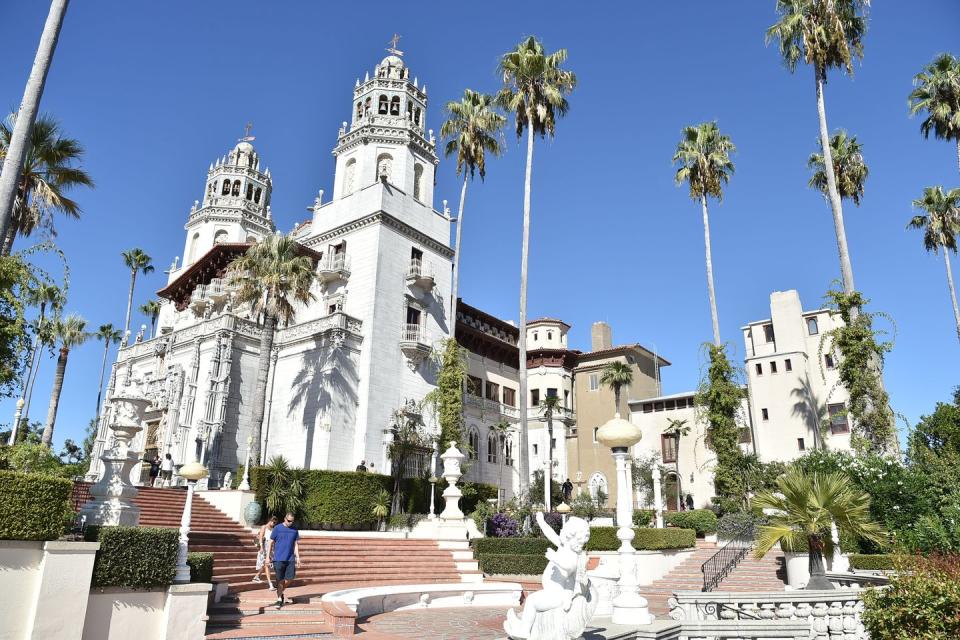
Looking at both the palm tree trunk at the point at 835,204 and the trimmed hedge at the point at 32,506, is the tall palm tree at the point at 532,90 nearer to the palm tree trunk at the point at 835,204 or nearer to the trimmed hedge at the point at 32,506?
the palm tree trunk at the point at 835,204

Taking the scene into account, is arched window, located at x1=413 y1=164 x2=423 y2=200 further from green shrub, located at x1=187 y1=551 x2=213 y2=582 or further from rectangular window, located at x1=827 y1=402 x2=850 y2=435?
green shrub, located at x1=187 y1=551 x2=213 y2=582

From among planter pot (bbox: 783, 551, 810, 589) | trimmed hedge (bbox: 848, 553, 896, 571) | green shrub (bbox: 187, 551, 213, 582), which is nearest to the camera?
green shrub (bbox: 187, 551, 213, 582)

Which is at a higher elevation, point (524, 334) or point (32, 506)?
point (524, 334)

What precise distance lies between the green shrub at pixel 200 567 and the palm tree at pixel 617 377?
35915mm

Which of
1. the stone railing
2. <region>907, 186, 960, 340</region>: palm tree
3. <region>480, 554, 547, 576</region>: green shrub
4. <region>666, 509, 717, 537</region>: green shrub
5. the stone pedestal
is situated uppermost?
<region>907, 186, 960, 340</region>: palm tree

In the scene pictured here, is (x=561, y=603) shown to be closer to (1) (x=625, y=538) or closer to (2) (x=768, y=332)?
(1) (x=625, y=538)

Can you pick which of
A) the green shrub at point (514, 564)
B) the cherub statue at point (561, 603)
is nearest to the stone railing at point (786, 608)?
the cherub statue at point (561, 603)

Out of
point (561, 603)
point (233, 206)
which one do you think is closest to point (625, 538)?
point (561, 603)

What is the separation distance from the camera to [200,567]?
12766 mm

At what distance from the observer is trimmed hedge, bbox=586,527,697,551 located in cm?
2366

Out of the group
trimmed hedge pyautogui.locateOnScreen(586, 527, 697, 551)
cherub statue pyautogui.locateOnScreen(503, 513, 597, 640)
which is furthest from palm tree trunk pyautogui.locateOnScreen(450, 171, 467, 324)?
cherub statue pyautogui.locateOnScreen(503, 513, 597, 640)

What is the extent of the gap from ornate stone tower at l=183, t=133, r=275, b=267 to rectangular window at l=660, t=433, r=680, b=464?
33.0 m

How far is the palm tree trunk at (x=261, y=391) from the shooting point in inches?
990

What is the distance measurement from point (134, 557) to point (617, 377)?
127ft
